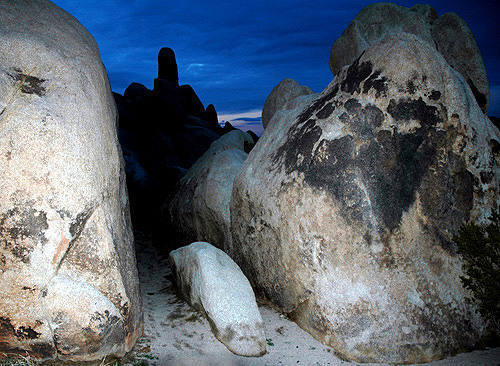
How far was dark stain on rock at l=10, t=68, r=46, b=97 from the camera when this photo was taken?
10.5 feet

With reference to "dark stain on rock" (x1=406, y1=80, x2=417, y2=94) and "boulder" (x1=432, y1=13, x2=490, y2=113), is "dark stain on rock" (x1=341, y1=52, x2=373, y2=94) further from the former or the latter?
"boulder" (x1=432, y1=13, x2=490, y2=113)

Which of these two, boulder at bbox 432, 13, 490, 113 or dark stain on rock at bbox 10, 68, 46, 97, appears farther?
boulder at bbox 432, 13, 490, 113

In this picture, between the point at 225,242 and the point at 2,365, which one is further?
the point at 225,242

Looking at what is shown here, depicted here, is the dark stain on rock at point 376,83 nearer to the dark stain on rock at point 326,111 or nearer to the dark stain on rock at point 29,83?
the dark stain on rock at point 326,111

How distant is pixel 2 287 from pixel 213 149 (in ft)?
14.5

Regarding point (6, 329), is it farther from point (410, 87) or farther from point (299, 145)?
point (410, 87)

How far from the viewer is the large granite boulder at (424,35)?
5.39 meters

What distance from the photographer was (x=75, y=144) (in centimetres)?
321

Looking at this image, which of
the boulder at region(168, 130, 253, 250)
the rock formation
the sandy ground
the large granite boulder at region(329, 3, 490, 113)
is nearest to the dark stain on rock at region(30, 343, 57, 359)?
the sandy ground

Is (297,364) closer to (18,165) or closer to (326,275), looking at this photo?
(326,275)

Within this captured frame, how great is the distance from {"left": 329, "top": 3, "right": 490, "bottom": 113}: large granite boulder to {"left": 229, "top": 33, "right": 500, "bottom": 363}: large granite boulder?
175cm

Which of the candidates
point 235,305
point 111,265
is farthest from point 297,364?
point 111,265

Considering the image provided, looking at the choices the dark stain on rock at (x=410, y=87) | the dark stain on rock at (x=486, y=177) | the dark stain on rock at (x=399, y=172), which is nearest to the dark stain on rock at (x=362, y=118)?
the dark stain on rock at (x=399, y=172)

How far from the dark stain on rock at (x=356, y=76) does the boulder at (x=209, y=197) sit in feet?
7.45
